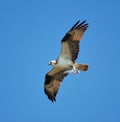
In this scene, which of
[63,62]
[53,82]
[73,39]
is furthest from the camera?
[53,82]

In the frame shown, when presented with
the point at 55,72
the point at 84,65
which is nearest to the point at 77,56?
the point at 84,65

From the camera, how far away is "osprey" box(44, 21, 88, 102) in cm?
1925

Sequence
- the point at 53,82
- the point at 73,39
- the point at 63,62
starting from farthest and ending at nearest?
the point at 53,82
the point at 63,62
the point at 73,39

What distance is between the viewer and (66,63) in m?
20.1

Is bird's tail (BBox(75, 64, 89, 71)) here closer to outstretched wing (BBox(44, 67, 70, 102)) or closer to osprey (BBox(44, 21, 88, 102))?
osprey (BBox(44, 21, 88, 102))

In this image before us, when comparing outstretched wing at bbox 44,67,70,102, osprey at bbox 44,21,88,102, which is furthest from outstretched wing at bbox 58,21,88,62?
outstretched wing at bbox 44,67,70,102

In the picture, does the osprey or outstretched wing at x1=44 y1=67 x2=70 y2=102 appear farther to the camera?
outstretched wing at x1=44 y1=67 x2=70 y2=102

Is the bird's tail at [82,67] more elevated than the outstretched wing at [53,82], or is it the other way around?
the outstretched wing at [53,82]

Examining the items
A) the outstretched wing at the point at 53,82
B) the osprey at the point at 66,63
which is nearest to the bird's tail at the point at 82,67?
the osprey at the point at 66,63

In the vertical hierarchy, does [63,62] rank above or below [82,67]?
above

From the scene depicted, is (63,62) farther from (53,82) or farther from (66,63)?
(53,82)

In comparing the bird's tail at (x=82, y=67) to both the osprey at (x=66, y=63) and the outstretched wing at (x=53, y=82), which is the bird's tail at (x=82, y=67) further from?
the outstretched wing at (x=53, y=82)

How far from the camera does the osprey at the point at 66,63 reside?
63.2 feet

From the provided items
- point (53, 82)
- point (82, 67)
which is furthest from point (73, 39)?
point (53, 82)
